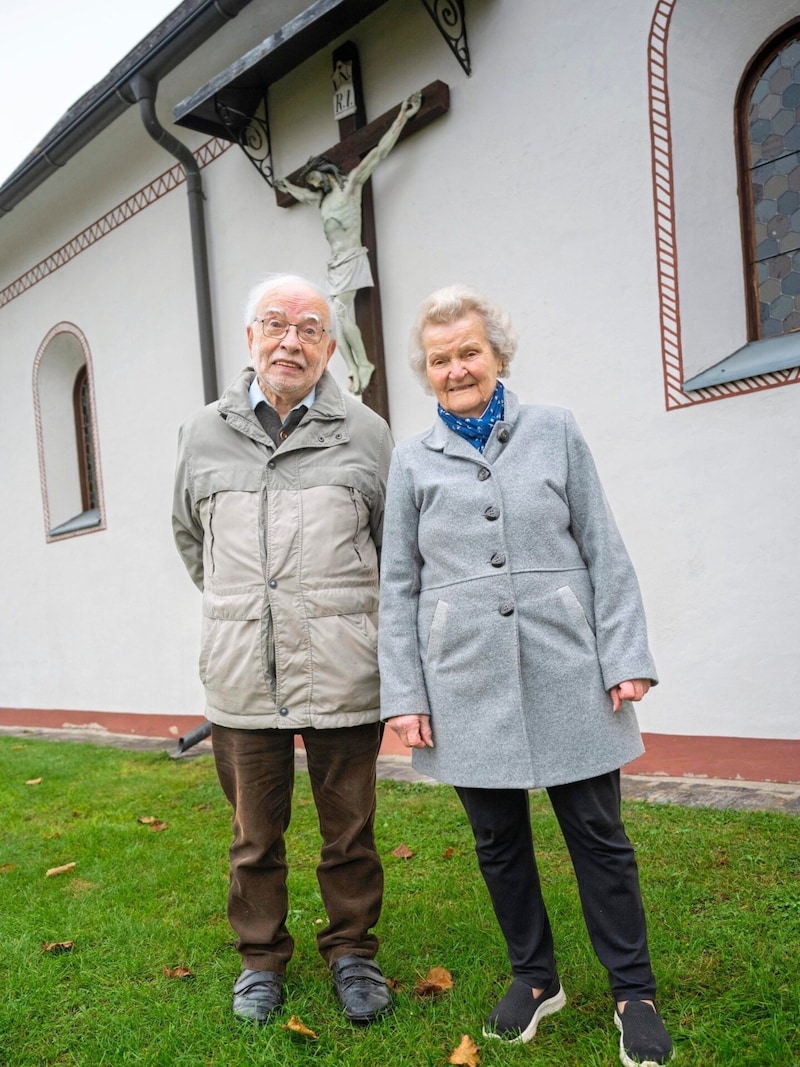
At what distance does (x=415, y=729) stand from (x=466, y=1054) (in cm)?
80

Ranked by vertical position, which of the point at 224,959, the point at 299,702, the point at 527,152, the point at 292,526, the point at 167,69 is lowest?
the point at 224,959

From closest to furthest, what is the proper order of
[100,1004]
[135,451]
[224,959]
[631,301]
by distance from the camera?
1. [100,1004]
2. [224,959]
3. [631,301]
4. [135,451]

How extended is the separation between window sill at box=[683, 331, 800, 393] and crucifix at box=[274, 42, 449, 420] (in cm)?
226

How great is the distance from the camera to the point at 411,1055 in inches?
96.7

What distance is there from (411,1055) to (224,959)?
0.90 m

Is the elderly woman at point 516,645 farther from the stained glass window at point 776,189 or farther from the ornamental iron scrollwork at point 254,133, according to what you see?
the ornamental iron scrollwork at point 254,133

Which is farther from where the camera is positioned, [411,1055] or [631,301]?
[631,301]

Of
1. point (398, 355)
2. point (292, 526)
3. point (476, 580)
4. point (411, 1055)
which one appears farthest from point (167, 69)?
point (411, 1055)

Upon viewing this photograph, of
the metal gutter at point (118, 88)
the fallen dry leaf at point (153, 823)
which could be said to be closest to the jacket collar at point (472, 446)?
the fallen dry leaf at point (153, 823)

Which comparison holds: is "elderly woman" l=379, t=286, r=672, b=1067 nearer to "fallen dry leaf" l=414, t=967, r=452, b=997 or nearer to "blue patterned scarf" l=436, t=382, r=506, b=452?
"blue patterned scarf" l=436, t=382, r=506, b=452

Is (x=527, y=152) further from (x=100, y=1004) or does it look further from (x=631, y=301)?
(x=100, y=1004)

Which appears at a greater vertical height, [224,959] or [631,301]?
[631,301]

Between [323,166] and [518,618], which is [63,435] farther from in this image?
[518,618]

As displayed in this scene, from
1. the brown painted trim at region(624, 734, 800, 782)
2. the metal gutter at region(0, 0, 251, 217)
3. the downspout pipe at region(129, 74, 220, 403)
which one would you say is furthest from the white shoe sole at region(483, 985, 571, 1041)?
the metal gutter at region(0, 0, 251, 217)
